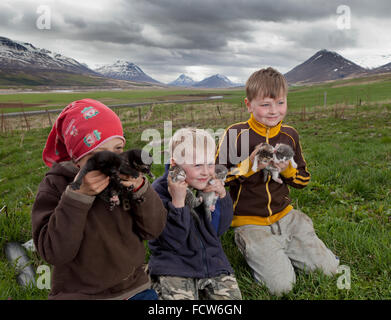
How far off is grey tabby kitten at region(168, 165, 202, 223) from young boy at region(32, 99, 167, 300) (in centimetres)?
45

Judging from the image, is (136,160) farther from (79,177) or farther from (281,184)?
(281,184)

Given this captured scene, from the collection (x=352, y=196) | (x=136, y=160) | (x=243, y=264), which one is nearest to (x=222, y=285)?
(x=243, y=264)

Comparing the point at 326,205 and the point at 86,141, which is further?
the point at 326,205

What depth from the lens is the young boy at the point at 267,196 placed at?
3443mm

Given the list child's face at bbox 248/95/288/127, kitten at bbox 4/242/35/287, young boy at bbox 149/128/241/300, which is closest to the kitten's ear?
young boy at bbox 149/128/241/300

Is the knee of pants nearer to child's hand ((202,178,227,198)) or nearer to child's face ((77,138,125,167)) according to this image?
child's hand ((202,178,227,198))

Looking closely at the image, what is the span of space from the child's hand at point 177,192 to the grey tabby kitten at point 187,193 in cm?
5

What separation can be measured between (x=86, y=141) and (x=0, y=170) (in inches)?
377

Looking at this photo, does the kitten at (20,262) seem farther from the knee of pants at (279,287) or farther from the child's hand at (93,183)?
the knee of pants at (279,287)

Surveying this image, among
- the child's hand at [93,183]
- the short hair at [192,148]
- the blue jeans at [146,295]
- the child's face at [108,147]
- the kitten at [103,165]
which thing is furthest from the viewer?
the short hair at [192,148]

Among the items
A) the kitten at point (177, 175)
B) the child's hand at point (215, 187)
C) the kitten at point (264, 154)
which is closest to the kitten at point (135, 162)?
the kitten at point (177, 175)
